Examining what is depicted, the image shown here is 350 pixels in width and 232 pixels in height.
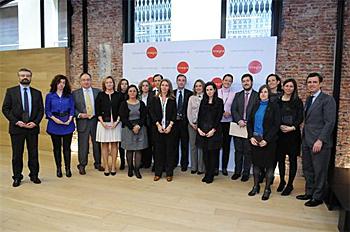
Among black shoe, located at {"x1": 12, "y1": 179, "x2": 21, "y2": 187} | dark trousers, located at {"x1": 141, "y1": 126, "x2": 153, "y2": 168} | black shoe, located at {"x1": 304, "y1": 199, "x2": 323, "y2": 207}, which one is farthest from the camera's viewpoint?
dark trousers, located at {"x1": 141, "y1": 126, "x2": 153, "y2": 168}

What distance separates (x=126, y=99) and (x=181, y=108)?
0.87m

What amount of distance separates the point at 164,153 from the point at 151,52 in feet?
6.53

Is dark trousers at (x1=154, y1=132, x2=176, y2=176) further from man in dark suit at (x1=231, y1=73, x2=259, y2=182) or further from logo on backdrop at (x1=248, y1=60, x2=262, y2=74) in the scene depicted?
logo on backdrop at (x1=248, y1=60, x2=262, y2=74)

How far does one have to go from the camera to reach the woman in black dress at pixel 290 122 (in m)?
3.65

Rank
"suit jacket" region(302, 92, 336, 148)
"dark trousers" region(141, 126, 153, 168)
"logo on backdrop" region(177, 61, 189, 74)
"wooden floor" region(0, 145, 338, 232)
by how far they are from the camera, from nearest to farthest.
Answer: "wooden floor" region(0, 145, 338, 232) → "suit jacket" region(302, 92, 336, 148) → "dark trousers" region(141, 126, 153, 168) → "logo on backdrop" region(177, 61, 189, 74)

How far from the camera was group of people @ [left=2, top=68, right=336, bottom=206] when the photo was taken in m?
3.51

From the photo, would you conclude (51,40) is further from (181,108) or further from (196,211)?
(196,211)

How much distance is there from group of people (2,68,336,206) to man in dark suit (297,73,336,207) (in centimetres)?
1

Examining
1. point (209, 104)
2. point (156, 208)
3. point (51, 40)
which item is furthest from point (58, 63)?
point (156, 208)

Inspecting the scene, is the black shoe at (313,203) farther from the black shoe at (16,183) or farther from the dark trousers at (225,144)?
the black shoe at (16,183)

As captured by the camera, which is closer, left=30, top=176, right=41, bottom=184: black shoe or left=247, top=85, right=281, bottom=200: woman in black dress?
left=247, top=85, right=281, bottom=200: woman in black dress

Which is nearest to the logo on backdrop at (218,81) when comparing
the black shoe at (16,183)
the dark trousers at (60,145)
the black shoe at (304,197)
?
the black shoe at (304,197)

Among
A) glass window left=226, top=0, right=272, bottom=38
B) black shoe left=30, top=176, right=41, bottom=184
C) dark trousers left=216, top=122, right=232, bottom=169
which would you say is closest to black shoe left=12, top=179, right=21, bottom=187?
black shoe left=30, top=176, right=41, bottom=184

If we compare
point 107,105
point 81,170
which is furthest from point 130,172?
point 107,105
